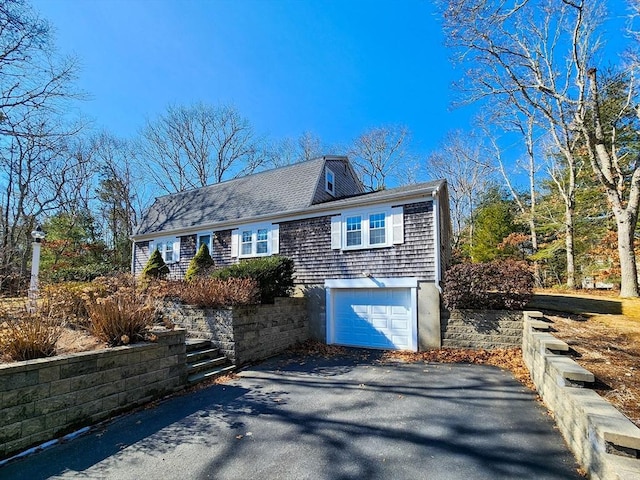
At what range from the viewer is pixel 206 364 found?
660cm

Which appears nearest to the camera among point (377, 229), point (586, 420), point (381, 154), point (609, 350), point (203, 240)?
point (586, 420)

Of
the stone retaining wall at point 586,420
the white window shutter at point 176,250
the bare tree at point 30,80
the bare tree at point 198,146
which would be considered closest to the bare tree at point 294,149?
the bare tree at point 198,146

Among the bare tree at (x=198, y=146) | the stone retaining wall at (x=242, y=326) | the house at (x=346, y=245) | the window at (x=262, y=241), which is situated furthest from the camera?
the bare tree at (x=198, y=146)

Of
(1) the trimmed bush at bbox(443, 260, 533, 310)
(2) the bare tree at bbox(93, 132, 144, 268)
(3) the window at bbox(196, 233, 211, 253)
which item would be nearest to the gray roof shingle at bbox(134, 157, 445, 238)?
(3) the window at bbox(196, 233, 211, 253)

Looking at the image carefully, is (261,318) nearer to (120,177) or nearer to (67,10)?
(67,10)

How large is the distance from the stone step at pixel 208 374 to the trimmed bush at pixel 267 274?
2220 millimetres

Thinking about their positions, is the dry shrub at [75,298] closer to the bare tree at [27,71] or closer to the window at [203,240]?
the bare tree at [27,71]

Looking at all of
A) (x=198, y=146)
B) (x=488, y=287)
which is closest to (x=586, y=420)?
(x=488, y=287)

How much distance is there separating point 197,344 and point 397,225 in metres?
6.15

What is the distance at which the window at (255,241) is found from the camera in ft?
38.2

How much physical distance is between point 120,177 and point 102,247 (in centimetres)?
506

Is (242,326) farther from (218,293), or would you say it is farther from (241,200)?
(241,200)

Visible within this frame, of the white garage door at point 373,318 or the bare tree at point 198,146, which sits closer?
the white garage door at point 373,318

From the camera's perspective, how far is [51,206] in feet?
64.9
